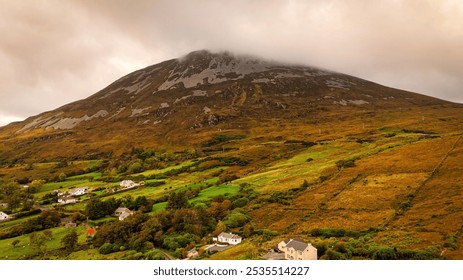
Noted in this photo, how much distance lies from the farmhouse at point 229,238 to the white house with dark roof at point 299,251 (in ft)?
29.2

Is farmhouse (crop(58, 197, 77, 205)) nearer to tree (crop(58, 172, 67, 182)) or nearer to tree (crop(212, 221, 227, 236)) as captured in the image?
tree (crop(58, 172, 67, 182))

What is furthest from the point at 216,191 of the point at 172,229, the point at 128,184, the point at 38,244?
the point at 38,244

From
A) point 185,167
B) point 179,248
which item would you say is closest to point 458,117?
point 185,167

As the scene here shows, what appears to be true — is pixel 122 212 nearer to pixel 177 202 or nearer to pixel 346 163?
pixel 177 202

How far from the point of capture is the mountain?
5507 inches

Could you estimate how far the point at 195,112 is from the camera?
6383 inches

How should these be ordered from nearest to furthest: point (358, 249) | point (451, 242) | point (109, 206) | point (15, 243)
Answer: point (451, 242), point (358, 249), point (15, 243), point (109, 206)

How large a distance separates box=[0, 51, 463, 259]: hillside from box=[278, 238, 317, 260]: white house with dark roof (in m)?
1.34

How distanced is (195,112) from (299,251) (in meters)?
139

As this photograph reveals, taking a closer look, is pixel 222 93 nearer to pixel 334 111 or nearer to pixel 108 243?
pixel 334 111

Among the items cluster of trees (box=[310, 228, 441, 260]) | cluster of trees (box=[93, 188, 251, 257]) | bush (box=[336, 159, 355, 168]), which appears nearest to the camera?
cluster of trees (box=[310, 228, 441, 260])

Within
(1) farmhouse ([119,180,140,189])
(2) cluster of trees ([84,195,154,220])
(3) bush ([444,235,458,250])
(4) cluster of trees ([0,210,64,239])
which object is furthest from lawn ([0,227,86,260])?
(3) bush ([444,235,458,250])

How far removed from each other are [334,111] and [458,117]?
49119mm

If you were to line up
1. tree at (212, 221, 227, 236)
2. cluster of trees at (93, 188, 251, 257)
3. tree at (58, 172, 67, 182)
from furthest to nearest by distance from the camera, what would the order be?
tree at (58, 172, 67, 182), tree at (212, 221, 227, 236), cluster of trees at (93, 188, 251, 257)
